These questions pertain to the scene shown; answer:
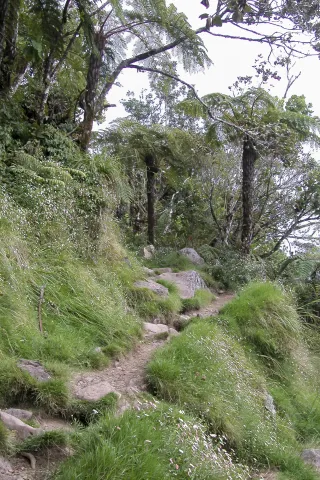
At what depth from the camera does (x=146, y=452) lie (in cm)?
294

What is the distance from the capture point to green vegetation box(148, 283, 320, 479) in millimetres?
4461

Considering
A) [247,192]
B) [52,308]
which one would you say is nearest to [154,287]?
[52,308]

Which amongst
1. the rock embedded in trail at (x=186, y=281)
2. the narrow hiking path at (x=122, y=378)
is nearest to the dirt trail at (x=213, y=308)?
the rock embedded in trail at (x=186, y=281)

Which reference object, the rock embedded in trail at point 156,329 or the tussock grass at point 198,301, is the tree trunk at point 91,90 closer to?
the tussock grass at point 198,301

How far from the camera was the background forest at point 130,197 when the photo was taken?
15.1ft

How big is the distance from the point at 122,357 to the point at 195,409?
1.15 meters

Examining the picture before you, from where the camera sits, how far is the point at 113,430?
3.07 meters

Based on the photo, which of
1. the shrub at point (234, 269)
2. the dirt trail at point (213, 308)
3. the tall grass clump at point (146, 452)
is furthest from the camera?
the shrub at point (234, 269)

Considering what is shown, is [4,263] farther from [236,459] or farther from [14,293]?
[236,459]

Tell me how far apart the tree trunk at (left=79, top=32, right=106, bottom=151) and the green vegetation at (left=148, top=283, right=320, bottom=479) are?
4.23 metres

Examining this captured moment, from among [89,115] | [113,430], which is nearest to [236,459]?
[113,430]

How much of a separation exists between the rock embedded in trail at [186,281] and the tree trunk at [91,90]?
121 inches

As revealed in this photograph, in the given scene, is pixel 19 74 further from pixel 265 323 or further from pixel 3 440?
pixel 3 440

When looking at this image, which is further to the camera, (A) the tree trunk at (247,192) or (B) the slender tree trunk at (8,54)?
(A) the tree trunk at (247,192)
